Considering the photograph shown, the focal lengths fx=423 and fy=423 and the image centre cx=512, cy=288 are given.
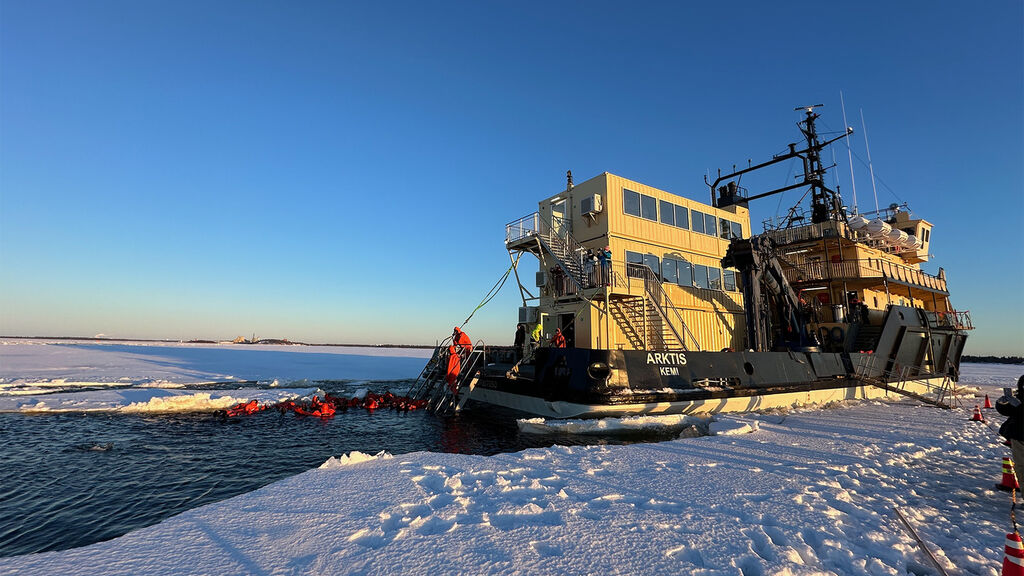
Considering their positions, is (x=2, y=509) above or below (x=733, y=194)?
below

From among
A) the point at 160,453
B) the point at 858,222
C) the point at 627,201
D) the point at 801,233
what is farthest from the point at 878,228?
the point at 160,453

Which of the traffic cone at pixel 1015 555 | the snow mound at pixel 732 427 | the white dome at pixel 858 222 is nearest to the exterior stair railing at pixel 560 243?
the snow mound at pixel 732 427

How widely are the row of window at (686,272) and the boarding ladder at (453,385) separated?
7271 mm

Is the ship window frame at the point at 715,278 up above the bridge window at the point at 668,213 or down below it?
below

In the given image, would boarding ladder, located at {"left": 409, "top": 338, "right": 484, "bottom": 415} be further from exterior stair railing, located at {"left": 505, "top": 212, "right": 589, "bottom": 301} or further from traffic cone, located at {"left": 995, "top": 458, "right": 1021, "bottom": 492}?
traffic cone, located at {"left": 995, "top": 458, "right": 1021, "bottom": 492}

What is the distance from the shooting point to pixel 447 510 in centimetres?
507

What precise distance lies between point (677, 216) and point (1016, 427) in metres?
14.2

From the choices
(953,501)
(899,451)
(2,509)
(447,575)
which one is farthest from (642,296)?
(2,509)

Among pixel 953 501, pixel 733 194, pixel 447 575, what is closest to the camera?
pixel 447 575

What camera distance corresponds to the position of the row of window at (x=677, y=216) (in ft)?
56.6

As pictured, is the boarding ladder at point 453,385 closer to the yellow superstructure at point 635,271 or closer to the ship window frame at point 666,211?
the yellow superstructure at point 635,271

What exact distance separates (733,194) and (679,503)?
20.9 metres

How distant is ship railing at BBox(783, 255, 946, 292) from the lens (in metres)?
21.3

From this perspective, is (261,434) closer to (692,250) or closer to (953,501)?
(953,501)
